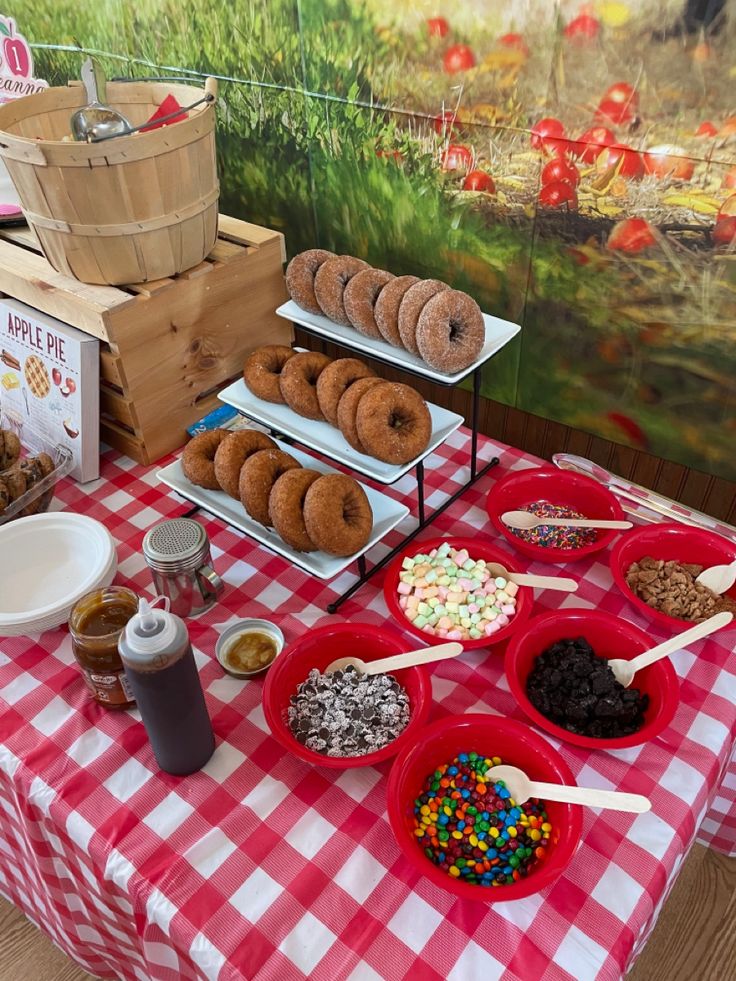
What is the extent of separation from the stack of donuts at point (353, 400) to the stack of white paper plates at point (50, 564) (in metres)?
0.41

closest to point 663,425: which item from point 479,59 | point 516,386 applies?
point 516,386

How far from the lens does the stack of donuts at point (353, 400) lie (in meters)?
1.21

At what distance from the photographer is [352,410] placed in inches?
48.7

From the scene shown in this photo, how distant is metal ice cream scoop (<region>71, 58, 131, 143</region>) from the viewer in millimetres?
1338

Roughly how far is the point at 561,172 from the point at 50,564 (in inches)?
46.6

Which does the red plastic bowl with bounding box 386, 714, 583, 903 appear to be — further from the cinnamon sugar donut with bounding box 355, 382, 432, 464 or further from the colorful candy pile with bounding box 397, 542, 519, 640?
the cinnamon sugar donut with bounding box 355, 382, 432, 464

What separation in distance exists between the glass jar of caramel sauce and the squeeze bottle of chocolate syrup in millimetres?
110

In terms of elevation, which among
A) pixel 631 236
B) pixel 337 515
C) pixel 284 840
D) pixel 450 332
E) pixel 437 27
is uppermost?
pixel 437 27

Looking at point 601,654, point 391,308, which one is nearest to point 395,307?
point 391,308

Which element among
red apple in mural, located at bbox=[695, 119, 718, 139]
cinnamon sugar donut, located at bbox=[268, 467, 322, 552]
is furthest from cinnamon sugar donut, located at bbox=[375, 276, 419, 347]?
red apple in mural, located at bbox=[695, 119, 718, 139]

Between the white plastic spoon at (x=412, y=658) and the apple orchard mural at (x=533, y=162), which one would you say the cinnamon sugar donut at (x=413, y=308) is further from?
the white plastic spoon at (x=412, y=658)

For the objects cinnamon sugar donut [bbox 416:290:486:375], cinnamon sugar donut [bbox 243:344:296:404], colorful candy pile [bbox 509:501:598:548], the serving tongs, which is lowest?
colorful candy pile [bbox 509:501:598:548]

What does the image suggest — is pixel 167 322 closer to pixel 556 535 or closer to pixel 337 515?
pixel 337 515

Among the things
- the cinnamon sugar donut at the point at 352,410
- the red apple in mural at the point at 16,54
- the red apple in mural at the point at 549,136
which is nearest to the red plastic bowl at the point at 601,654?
the cinnamon sugar donut at the point at 352,410
